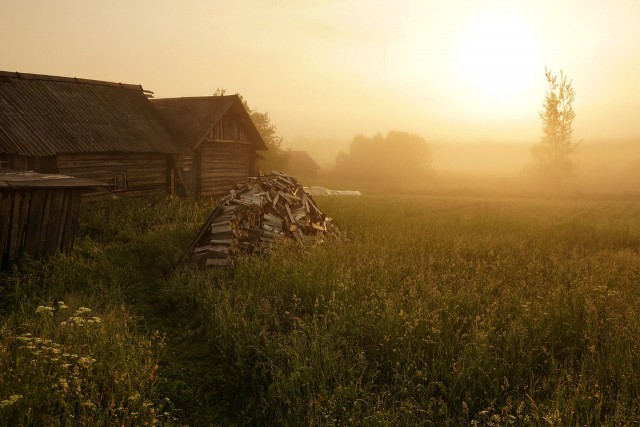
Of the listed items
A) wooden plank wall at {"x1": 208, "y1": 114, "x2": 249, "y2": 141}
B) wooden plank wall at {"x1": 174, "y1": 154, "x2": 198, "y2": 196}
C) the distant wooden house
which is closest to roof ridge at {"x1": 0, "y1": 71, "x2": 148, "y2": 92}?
wooden plank wall at {"x1": 208, "y1": 114, "x2": 249, "y2": 141}

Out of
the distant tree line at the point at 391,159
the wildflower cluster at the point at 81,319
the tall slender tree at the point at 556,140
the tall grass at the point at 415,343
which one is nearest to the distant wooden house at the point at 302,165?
the distant tree line at the point at 391,159

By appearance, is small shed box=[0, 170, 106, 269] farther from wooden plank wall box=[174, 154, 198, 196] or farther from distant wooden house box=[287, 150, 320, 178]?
distant wooden house box=[287, 150, 320, 178]

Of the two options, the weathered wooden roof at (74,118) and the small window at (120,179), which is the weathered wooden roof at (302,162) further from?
the small window at (120,179)

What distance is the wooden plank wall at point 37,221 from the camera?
873 centimetres

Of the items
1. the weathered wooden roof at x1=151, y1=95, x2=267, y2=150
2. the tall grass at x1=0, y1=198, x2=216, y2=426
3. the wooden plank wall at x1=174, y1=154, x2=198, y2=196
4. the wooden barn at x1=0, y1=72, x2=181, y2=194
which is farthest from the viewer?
the weathered wooden roof at x1=151, y1=95, x2=267, y2=150

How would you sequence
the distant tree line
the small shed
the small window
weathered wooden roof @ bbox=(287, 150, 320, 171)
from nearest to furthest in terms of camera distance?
the small shed < the small window < weathered wooden roof @ bbox=(287, 150, 320, 171) < the distant tree line

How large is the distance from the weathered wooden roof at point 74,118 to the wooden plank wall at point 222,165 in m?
2.26

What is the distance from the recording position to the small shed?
8695 mm

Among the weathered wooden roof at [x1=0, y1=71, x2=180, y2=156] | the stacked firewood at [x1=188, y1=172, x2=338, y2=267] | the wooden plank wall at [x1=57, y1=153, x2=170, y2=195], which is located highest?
the weathered wooden roof at [x1=0, y1=71, x2=180, y2=156]

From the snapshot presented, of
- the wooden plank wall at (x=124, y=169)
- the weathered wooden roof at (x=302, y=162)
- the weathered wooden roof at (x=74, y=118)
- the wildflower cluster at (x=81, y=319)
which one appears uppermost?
the weathered wooden roof at (x=302, y=162)

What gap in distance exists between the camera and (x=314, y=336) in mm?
5344

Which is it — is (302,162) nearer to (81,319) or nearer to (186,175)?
(186,175)

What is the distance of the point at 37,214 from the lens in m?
9.37

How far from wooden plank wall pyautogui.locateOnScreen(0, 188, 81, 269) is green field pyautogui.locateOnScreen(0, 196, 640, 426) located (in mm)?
591
